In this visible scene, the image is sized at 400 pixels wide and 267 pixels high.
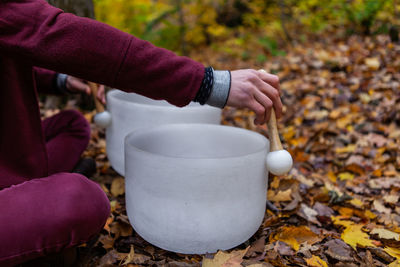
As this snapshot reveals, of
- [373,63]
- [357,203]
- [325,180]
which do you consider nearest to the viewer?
[357,203]

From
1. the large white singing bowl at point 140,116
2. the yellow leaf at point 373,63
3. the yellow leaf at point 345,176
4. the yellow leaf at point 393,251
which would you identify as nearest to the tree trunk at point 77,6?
the large white singing bowl at point 140,116

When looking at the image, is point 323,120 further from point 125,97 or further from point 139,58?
point 139,58

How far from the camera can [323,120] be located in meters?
2.70

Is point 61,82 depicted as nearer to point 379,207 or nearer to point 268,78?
point 268,78

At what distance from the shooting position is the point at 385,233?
4.53 feet

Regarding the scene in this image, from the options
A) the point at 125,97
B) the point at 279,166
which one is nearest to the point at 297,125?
the point at 125,97

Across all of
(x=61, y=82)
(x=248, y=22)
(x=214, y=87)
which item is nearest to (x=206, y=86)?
(x=214, y=87)

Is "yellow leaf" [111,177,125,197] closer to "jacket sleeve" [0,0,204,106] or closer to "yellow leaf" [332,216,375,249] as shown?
"jacket sleeve" [0,0,204,106]

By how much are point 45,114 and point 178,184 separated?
193cm

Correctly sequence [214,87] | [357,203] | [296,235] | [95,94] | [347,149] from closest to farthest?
[214,87] → [296,235] → [357,203] → [95,94] → [347,149]

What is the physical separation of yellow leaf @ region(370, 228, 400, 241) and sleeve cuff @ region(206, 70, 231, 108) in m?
0.86

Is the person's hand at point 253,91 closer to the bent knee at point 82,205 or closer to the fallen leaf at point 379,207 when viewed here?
the bent knee at point 82,205

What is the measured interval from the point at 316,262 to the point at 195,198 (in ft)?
1.57

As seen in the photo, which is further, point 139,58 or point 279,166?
point 279,166
